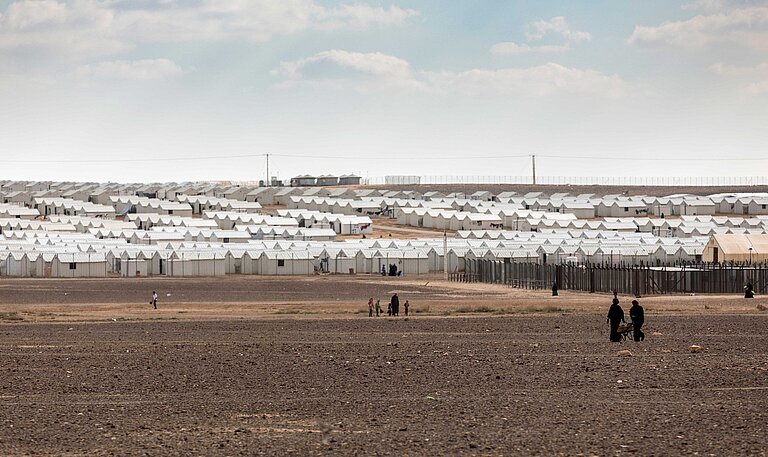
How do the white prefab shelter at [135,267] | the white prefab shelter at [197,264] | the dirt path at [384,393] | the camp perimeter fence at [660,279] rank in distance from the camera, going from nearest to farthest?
1. the dirt path at [384,393]
2. the camp perimeter fence at [660,279]
3. the white prefab shelter at [197,264]
4. the white prefab shelter at [135,267]

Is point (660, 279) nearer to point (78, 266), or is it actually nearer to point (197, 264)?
point (197, 264)

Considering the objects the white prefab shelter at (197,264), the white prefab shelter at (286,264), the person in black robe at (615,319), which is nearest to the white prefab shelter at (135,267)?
the white prefab shelter at (197,264)

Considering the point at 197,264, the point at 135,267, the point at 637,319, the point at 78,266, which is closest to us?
the point at 637,319

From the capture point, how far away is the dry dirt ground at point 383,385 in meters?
17.3

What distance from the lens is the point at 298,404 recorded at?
2053 cm

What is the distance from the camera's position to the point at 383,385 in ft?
74.5

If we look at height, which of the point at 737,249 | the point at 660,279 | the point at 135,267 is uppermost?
the point at 737,249

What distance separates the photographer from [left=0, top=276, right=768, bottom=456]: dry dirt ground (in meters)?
17.3

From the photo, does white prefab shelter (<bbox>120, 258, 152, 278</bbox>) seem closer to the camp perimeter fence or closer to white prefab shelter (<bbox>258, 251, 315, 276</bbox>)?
white prefab shelter (<bbox>258, 251, 315, 276</bbox>)

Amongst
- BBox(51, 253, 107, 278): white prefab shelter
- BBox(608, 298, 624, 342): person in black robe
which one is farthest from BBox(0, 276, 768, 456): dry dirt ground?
BBox(51, 253, 107, 278): white prefab shelter

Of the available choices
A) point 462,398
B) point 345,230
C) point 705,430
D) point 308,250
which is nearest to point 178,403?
point 462,398

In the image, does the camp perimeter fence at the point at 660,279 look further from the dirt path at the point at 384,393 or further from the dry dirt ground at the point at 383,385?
the dirt path at the point at 384,393

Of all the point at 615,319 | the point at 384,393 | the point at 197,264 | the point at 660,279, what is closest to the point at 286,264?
the point at 197,264

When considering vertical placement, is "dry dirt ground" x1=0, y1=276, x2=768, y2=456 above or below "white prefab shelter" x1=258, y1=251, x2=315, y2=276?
below
